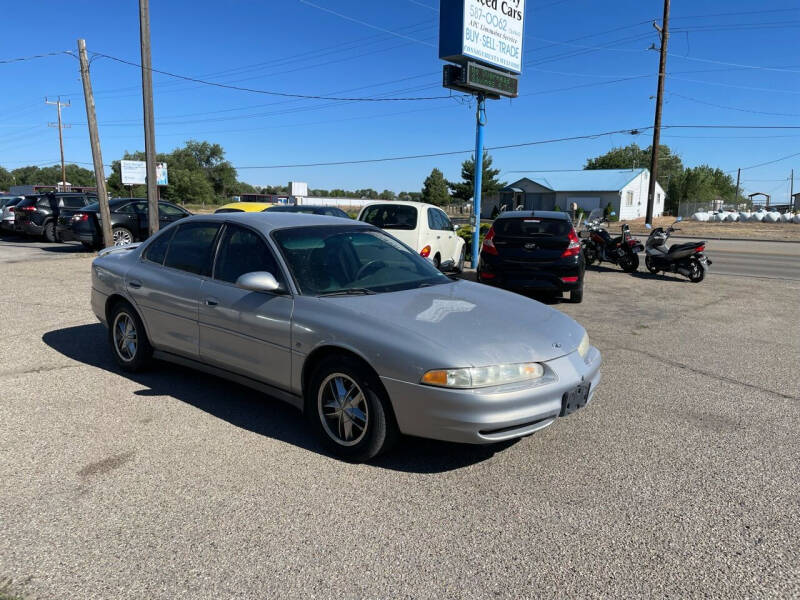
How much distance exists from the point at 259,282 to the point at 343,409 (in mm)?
1028

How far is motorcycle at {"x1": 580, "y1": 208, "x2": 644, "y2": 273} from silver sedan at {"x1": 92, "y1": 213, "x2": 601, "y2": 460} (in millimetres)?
10072

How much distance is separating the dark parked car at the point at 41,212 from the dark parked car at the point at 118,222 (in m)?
2.02

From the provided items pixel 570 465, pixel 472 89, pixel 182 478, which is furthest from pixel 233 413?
pixel 472 89

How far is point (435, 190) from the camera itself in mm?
82000

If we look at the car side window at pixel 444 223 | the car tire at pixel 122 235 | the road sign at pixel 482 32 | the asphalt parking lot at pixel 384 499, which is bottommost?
the asphalt parking lot at pixel 384 499

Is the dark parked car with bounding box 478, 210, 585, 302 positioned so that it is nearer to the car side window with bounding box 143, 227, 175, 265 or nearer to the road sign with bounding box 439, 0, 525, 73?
the car side window with bounding box 143, 227, 175, 265

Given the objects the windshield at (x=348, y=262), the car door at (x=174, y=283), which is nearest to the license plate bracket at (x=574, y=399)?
the windshield at (x=348, y=262)

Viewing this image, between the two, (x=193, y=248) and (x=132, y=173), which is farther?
(x=132, y=173)

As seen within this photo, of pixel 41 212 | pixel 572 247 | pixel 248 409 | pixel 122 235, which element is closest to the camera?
pixel 248 409

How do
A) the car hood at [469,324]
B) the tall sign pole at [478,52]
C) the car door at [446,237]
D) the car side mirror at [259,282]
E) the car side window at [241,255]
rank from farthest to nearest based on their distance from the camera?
the tall sign pole at [478,52] < the car door at [446,237] < the car side window at [241,255] < the car side mirror at [259,282] < the car hood at [469,324]

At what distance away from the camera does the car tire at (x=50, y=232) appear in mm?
19984

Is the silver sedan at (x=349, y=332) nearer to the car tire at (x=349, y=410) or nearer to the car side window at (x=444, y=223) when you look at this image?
the car tire at (x=349, y=410)

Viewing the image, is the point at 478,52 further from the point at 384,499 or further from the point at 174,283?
the point at 384,499

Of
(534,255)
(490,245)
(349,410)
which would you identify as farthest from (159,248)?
(534,255)
